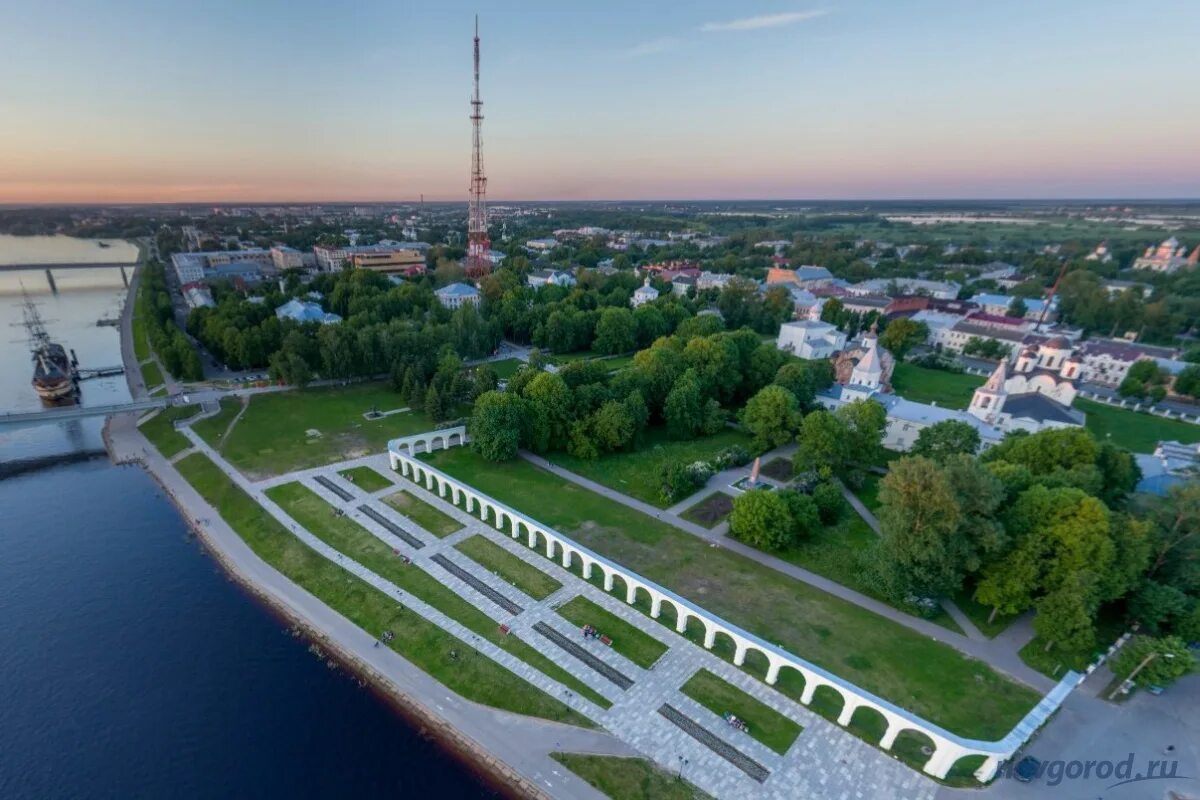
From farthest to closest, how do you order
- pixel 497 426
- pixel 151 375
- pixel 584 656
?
pixel 151 375 → pixel 497 426 → pixel 584 656

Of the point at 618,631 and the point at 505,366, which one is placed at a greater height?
the point at 505,366

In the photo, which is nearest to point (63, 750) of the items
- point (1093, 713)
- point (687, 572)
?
point (687, 572)

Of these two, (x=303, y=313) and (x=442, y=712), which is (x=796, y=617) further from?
(x=303, y=313)

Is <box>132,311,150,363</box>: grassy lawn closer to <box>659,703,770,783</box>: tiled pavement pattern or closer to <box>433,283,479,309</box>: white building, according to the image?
<box>433,283,479,309</box>: white building

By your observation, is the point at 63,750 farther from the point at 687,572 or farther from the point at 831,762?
the point at 831,762

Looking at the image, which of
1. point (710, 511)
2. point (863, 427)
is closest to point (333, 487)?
point (710, 511)

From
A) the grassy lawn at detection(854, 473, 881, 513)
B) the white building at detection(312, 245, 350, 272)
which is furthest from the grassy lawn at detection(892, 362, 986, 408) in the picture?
the white building at detection(312, 245, 350, 272)

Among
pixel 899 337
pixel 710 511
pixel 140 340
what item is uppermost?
pixel 899 337
